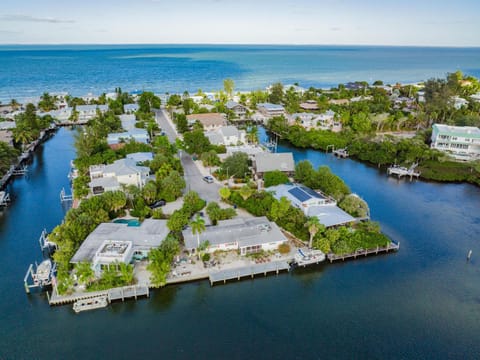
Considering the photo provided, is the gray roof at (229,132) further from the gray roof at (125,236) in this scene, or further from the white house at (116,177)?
the gray roof at (125,236)

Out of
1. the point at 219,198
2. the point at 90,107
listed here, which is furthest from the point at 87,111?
the point at 219,198

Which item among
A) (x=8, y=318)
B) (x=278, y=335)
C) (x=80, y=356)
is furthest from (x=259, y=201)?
(x=8, y=318)

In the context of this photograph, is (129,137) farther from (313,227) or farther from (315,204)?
(313,227)

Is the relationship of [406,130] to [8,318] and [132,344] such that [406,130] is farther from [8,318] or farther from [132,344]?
[8,318]

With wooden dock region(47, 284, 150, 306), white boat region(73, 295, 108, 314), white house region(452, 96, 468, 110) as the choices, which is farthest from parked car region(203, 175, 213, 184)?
white house region(452, 96, 468, 110)

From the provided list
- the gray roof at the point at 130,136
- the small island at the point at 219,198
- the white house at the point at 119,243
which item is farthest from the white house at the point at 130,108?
Result: the white house at the point at 119,243

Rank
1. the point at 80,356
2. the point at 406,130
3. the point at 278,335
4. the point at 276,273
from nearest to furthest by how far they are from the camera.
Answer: the point at 80,356
the point at 278,335
the point at 276,273
the point at 406,130
